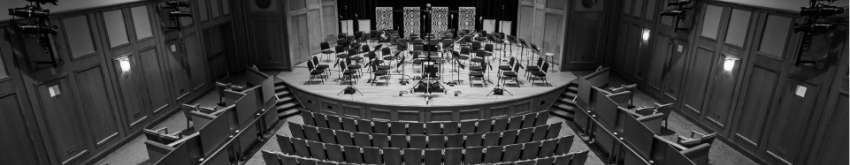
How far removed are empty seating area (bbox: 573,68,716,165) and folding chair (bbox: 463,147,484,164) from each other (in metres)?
2.52

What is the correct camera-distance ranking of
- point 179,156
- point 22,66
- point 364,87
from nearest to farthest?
point 179,156 → point 22,66 → point 364,87

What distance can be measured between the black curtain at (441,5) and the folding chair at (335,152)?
1086 centimetres

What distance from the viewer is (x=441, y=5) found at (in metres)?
19.0

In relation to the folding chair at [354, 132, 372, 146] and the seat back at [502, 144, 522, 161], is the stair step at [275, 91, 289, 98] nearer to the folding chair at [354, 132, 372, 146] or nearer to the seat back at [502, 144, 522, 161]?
the folding chair at [354, 132, 372, 146]

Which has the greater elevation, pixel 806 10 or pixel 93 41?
pixel 806 10

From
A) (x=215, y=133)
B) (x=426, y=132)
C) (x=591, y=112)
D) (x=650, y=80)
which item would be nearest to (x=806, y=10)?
(x=591, y=112)

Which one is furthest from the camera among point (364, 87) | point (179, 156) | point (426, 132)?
point (364, 87)

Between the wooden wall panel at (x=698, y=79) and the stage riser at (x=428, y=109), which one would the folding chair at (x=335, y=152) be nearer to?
the stage riser at (x=428, y=109)

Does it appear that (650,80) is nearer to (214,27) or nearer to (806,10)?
(806,10)

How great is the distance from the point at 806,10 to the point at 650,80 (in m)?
5.19

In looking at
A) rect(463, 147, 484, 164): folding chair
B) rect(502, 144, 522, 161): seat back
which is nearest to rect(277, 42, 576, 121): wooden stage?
rect(502, 144, 522, 161): seat back

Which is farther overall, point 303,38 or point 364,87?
point 303,38

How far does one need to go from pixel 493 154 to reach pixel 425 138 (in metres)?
1.19

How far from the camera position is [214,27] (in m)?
12.6
